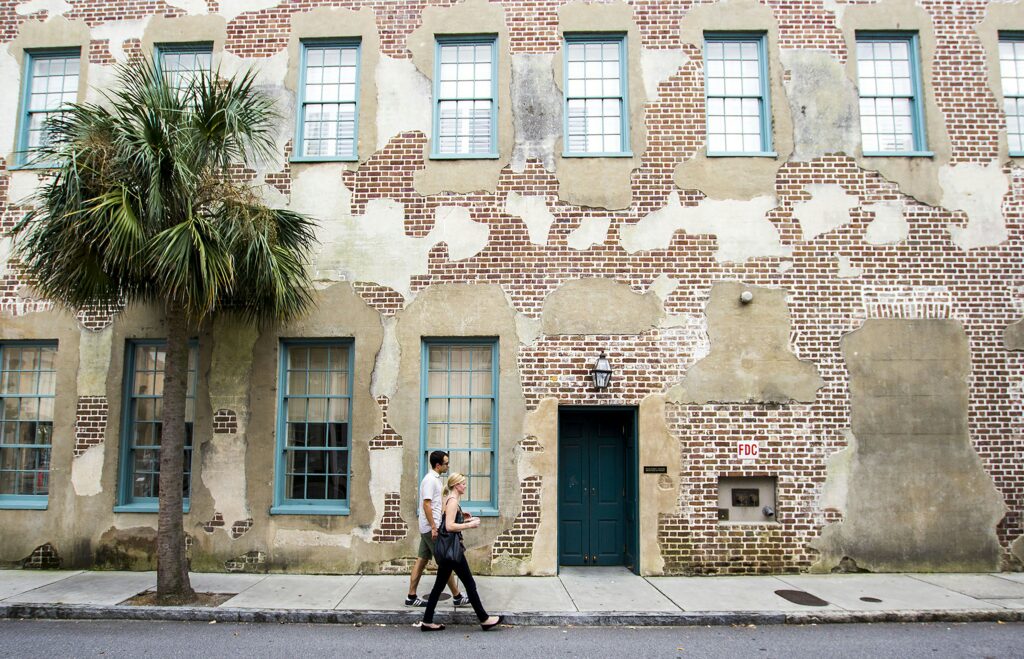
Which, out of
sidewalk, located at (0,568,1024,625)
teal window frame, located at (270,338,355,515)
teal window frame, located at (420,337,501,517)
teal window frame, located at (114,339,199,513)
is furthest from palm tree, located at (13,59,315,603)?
teal window frame, located at (420,337,501,517)

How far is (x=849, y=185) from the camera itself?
388 inches

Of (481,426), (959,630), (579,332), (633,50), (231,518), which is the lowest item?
(959,630)

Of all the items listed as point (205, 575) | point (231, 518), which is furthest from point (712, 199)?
point (205, 575)

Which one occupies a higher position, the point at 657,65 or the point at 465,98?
the point at 657,65

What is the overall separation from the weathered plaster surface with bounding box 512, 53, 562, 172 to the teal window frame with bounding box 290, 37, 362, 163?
236 centimetres

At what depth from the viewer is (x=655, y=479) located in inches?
370

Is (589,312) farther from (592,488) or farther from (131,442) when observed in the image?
(131,442)

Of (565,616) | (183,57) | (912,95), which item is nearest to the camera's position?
(565,616)

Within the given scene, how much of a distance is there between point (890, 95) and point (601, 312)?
5.43 m

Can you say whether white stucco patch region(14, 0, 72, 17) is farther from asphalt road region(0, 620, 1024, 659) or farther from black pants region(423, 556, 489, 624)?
black pants region(423, 556, 489, 624)

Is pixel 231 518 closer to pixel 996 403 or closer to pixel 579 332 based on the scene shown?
pixel 579 332

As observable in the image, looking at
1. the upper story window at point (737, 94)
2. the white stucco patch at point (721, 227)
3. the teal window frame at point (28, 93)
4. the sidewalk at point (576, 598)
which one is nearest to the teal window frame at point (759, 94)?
the upper story window at point (737, 94)

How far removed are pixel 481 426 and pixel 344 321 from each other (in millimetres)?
2469

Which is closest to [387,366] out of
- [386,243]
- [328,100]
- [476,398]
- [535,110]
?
[476,398]
